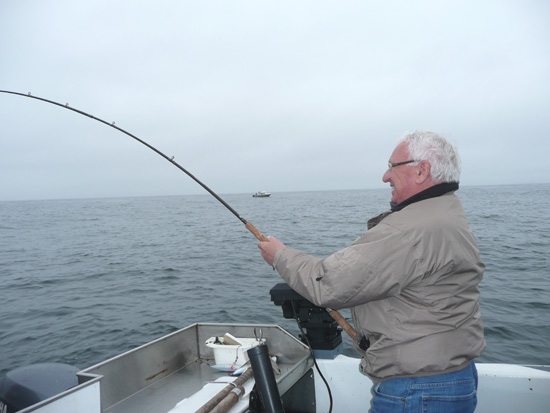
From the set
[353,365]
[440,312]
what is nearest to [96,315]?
[353,365]

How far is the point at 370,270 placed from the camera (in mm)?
1413

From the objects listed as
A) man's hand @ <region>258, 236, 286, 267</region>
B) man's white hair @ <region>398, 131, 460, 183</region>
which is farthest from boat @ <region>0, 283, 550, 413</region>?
man's white hair @ <region>398, 131, 460, 183</region>

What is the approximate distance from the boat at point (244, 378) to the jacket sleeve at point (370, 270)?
26.6 inches

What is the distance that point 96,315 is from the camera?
7.81 metres

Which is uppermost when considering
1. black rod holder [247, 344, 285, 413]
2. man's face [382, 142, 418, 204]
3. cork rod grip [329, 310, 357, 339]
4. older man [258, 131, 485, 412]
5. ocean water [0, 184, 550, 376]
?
man's face [382, 142, 418, 204]

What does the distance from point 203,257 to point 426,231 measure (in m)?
12.9

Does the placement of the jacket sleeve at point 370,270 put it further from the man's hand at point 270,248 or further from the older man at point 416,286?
the man's hand at point 270,248

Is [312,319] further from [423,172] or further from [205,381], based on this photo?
[205,381]

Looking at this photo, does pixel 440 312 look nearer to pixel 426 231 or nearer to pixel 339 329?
pixel 426 231

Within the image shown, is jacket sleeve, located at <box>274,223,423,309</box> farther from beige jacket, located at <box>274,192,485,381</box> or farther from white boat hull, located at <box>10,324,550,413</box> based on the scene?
white boat hull, located at <box>10,324,550,413</box>

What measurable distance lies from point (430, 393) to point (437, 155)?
0.89 meters

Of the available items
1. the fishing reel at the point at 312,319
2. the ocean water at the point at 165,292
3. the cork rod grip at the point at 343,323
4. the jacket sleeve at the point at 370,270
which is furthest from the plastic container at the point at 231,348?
the ocean water at the point at 165,292

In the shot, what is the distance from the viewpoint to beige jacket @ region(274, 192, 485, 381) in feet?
4.66

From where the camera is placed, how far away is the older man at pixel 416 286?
Answer: 4.68 ft
